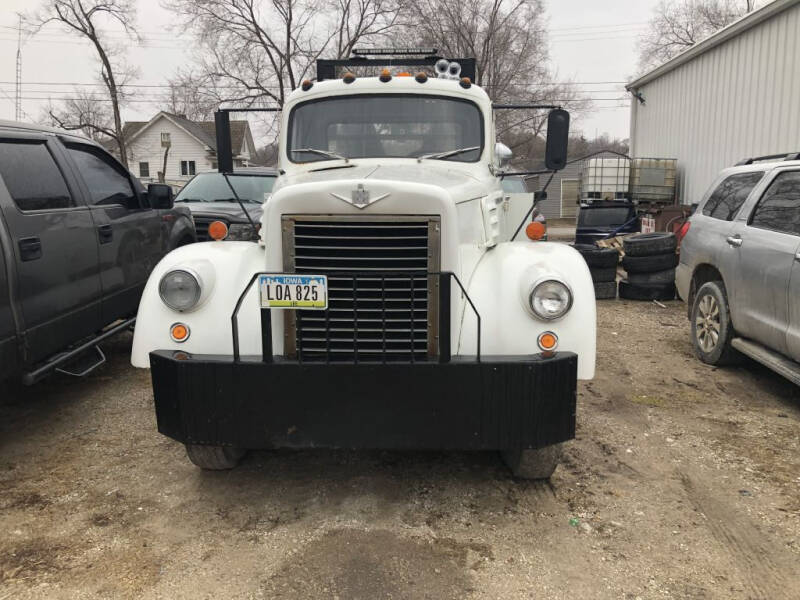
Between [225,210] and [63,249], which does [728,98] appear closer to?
[225,210]

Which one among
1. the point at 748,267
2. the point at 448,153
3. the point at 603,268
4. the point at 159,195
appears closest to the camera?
the point at 448,153

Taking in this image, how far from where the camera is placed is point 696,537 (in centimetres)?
326

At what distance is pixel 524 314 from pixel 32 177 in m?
3.49

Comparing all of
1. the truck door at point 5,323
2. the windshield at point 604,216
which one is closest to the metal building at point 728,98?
the windshield at point 604,216

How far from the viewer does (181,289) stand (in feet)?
11.6

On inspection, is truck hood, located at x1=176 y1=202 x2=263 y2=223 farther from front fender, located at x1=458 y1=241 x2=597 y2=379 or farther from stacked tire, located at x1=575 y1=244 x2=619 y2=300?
front fender, located at x1=458 y1=241 x2=597 y2=379

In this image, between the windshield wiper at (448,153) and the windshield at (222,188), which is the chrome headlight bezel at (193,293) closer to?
the windshield wiper at (448,153)

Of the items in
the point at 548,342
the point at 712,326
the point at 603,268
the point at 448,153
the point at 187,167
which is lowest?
the point at 712,326

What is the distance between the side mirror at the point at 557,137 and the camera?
4750 millimetres

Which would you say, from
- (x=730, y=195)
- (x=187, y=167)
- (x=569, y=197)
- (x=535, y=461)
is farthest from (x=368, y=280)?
(x=187, y=167)

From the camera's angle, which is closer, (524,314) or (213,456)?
(524,314)

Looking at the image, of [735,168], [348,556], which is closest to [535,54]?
[735,168]

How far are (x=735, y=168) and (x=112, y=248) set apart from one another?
5.83 m

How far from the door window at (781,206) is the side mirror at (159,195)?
17.8 feet
